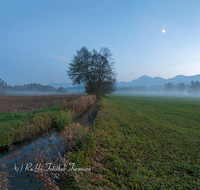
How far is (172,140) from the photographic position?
19.7ft

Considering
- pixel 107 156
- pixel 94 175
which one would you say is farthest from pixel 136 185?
pixel 107 156

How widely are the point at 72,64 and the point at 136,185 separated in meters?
36.9

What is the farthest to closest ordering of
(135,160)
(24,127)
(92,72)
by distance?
(92,72)
(24,127)
(135,160)

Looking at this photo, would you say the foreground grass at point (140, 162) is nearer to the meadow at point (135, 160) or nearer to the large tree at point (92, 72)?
the meadow at point (135, 160)

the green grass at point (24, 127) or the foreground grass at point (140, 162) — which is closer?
the foreground grass at point (140, 162)

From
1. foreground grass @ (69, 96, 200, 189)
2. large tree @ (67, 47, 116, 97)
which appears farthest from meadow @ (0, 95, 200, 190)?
large tree @ (67, 47, 116, 97)

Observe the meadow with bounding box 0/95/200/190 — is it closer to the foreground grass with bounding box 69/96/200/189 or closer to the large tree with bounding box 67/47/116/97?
the foreground grass with bounding box 69/96/200/189

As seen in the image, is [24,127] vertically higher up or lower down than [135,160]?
higher up

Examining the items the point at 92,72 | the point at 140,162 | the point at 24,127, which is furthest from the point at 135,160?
the point at 92,72

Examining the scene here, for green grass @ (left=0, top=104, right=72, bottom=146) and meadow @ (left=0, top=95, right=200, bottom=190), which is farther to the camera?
green grass @ (left=0, top=104, right=72, bottom=146)

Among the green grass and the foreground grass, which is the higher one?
the green grass

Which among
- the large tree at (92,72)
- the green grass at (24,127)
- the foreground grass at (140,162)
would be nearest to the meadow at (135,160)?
the foreground grass at (140,162)

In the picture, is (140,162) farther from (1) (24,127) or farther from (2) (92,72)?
(2) (92,72)

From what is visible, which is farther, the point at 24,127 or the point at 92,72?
the point at 92,72
